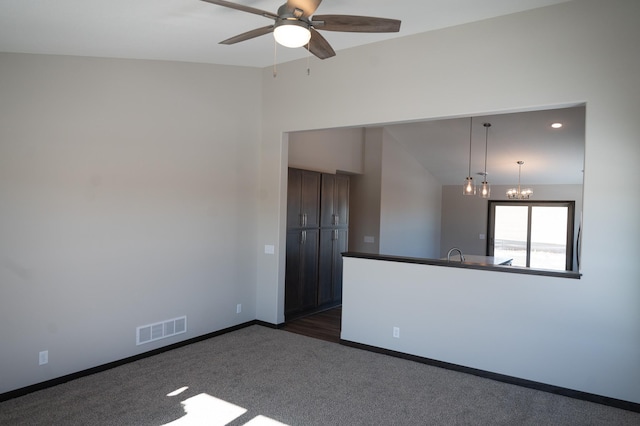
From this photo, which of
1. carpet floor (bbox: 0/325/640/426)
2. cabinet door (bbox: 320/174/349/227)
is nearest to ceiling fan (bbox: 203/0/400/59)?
carpet floor (bbox: 0/325/640/426)

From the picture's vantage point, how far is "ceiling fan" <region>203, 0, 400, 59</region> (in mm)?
2107

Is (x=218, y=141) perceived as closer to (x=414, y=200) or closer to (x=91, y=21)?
(x=91, y=21)

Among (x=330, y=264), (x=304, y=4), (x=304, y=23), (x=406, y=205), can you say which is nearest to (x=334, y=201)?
(x=330, y=264)

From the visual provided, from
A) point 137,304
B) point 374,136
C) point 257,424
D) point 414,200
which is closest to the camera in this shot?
point 257,424

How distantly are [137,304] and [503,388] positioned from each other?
132 inches

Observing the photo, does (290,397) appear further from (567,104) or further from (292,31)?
(567,104)

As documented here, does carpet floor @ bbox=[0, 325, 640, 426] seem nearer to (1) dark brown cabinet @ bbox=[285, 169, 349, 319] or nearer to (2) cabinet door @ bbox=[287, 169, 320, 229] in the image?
(1) dark brown cabinet @ bbox=[285, 169, 349, 319]

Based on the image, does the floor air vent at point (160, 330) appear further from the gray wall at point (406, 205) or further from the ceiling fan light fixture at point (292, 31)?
the gray wall at point (406, 205)

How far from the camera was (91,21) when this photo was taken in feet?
9.33

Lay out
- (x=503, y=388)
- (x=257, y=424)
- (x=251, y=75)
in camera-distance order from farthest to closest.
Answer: (x=251, y=75) → (x=503, y=388) → (x=257, y=424)

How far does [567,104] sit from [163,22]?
3217 millimetres

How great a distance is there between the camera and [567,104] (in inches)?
131

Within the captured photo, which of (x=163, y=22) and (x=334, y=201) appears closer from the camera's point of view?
(x=163, y=22)

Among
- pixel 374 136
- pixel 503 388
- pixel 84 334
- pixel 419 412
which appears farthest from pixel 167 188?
pixel 374 136
